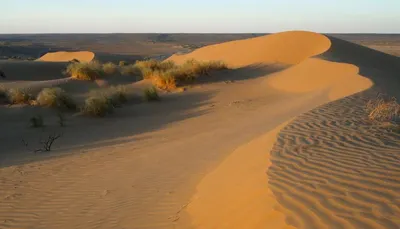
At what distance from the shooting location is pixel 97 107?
12992 millimetres

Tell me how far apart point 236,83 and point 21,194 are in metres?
12.4

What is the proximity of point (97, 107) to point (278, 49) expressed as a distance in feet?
50.7

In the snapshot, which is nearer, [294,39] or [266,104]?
[266,104]

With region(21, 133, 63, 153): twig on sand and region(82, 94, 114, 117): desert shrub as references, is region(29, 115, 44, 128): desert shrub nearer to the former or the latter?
Result: region(21, 133, 63, 153): twig on sand

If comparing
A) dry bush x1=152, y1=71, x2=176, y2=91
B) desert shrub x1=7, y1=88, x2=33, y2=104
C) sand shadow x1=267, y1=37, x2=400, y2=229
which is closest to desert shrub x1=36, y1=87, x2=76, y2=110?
desert shrub x1=7, y1=88, x2=33, y2=104

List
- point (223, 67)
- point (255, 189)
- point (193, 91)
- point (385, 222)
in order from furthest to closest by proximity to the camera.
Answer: point (223, 67) < point (193, 91) < point (255, 189) < point (385, 222)

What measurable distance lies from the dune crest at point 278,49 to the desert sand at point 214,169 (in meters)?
11.0

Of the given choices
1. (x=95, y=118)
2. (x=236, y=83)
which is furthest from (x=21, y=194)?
(x=236, y=83)

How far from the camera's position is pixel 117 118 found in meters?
12.9

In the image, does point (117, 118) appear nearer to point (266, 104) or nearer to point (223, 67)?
point (266, 104)

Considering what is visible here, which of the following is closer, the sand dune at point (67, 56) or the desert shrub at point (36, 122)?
the desert shrub at point (36, 122)

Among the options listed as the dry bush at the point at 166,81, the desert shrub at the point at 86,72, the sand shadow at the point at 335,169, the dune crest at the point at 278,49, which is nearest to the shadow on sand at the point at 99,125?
the dry bush at the point at 166,81

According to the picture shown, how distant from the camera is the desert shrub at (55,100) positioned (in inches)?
536

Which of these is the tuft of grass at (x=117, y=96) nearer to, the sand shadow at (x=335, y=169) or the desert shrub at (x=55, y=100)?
the desert shrub at (x=55, y=100)
